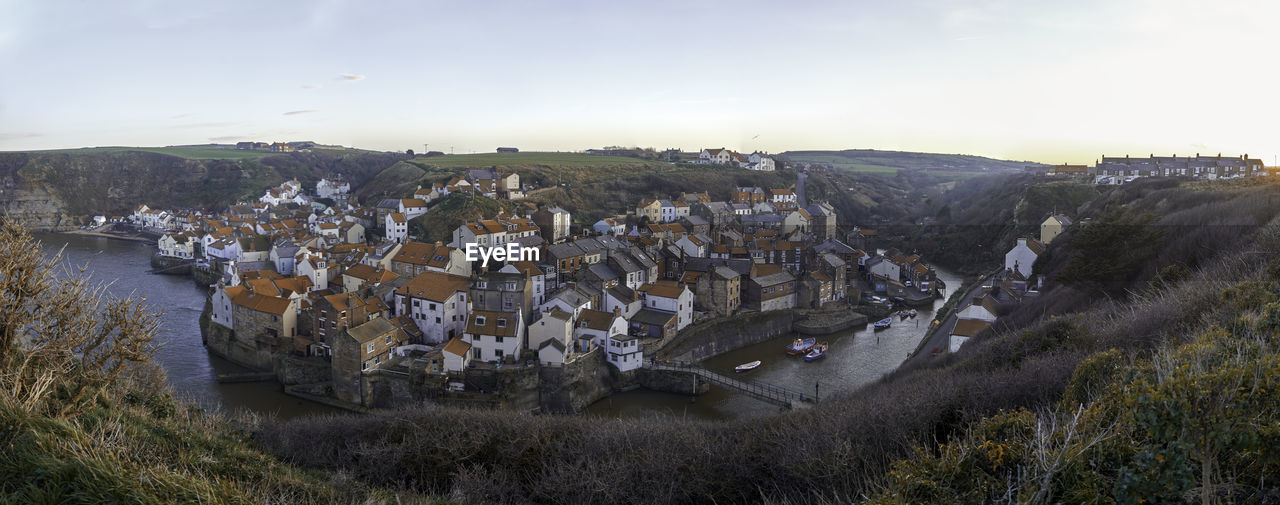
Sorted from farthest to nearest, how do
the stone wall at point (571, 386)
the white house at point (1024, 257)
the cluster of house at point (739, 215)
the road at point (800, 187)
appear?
1. the road at point (800, 187)
2. the cluster of house at point (739, 215)
3. the white house at point (1024, 257)
4. the stone wall at point (571, 386)

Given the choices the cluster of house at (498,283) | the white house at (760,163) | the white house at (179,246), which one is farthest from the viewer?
the white house at (760,163)

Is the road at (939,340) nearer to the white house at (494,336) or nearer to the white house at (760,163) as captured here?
the white house at (494,336)

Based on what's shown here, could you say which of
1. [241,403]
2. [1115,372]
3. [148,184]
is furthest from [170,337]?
[148,184]

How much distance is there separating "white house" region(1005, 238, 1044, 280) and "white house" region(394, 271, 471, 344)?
1749 cm

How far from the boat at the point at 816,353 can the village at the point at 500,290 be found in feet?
7.80

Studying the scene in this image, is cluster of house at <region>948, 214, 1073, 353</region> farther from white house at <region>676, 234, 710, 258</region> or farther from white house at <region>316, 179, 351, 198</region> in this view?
white house at <region>316, 179, 351, 198</region>

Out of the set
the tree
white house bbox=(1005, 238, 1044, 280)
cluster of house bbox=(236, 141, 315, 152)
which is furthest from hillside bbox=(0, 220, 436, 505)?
cluster of house bbox=(236, 141, 315, 152)

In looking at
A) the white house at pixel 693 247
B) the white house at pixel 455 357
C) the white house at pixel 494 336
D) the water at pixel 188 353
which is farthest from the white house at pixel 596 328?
the white house at pixel 693 247

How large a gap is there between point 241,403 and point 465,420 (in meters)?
7.65

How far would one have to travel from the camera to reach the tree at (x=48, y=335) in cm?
394

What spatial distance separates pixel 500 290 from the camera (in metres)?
15.8

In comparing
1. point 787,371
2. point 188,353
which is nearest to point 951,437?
point 787,371

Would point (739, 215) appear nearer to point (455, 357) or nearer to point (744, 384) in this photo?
point (744, 384)

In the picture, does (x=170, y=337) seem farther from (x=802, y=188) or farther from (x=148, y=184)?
(x=148, y=184)
